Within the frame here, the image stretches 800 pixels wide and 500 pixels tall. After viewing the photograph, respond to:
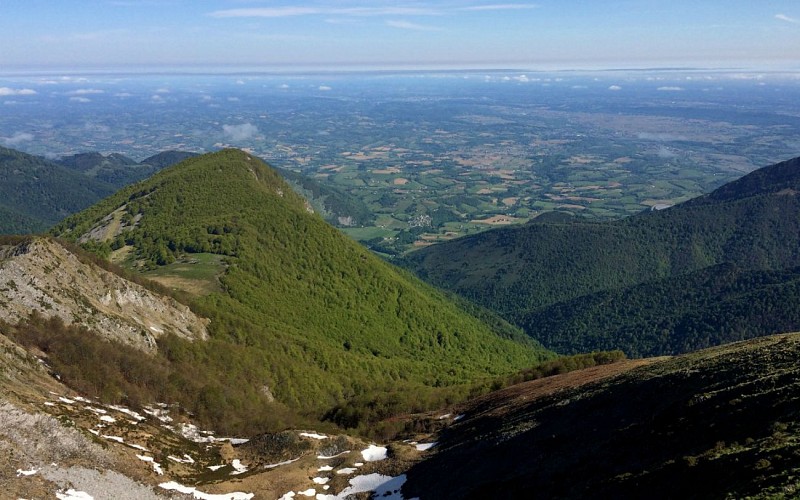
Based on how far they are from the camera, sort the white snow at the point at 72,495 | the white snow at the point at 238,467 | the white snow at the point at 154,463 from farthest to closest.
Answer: the white snow at the point at 238,467 → the white snow at the point at 154,463 → the white snow at the point at 72,495

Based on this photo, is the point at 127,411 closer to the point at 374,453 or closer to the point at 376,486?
the point at 374,453

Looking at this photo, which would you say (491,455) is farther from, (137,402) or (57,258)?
(57,258)

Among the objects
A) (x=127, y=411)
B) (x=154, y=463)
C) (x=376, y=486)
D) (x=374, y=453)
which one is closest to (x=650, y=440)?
(x=376, y=486)

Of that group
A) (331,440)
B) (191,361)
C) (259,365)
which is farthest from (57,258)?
(331,440)

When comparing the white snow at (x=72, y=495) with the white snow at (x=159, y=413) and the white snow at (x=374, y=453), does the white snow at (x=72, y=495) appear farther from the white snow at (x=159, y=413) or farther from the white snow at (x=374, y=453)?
the white snow at (x=374, y=453)

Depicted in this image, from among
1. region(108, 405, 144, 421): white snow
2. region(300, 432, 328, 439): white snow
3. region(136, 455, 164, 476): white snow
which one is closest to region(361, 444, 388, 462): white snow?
region(300, 432, 328, 439): white snow

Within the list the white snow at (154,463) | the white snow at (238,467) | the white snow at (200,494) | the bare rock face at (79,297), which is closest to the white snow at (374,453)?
the white snow at (238,467)

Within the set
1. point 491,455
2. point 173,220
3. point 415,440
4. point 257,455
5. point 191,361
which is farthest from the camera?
point 173,220
